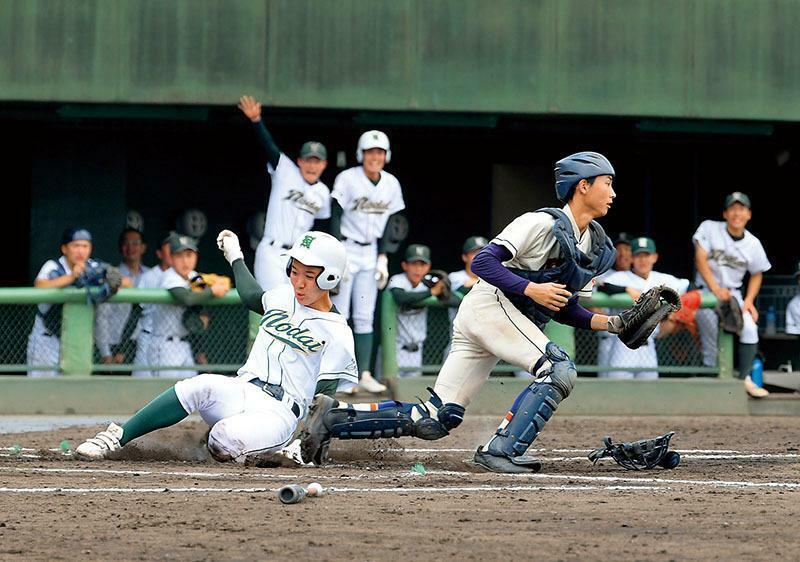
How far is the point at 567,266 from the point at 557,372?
0.55 metres

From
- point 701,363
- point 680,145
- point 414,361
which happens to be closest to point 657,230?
point 680,145

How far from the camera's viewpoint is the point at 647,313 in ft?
22.6

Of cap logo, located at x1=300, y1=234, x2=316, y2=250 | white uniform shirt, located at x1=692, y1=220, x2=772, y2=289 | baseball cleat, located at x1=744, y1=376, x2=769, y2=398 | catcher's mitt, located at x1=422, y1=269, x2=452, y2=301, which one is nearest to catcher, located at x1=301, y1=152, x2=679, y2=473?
cap logo, located at x1=300, y1=234, x2=316, y2=250

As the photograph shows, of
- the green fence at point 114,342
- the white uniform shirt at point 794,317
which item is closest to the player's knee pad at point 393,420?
the green fence at point 114,342

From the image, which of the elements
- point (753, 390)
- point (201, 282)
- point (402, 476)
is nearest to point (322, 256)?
point (402, 476)

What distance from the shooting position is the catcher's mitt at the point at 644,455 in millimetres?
7059

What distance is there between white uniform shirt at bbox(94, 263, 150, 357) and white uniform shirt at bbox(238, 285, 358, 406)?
3480 millimetres

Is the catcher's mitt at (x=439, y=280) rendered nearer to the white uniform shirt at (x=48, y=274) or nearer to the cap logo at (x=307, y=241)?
the white uniform shirt at (x=48, y=274)

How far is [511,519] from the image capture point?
529 centimetres

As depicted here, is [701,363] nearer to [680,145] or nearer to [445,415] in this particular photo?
[680,145]

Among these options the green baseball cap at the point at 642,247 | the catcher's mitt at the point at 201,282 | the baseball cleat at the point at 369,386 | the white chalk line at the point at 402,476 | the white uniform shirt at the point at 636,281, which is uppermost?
the green baseball cap at the point at 642,247

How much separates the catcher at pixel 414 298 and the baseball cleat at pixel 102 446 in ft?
13.0

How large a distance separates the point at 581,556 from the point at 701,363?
23.1 feet

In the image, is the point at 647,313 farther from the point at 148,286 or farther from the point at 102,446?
the point at 148,286
